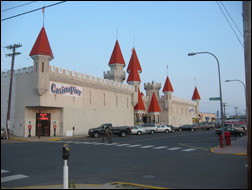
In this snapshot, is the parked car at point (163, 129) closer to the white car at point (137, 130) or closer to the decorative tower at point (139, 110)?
the white car at point (137, 130)

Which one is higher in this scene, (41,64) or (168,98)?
(41,64)

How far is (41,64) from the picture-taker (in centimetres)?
3123

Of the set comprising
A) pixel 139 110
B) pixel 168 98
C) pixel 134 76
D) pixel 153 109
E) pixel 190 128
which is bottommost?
pixel 190 128

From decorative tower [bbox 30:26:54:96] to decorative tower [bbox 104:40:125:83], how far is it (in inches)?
827

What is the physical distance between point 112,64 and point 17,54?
25.1 m

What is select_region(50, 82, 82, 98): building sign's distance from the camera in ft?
107

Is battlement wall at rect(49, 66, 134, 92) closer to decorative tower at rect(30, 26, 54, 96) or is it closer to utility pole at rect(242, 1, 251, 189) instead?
decorative tower at rect(30, 26, 54, 96)

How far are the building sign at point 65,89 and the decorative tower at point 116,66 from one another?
15.9 metres

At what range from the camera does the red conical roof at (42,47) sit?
31.1 m

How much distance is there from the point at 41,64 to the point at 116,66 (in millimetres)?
22640

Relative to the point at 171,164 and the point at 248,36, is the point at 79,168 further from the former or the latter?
the point at 248,36

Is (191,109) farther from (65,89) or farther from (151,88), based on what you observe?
(65,89)

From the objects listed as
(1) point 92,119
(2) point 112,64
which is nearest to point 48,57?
(1) point 92,119

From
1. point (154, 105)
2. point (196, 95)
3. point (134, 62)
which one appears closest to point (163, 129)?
point (154, 105)
